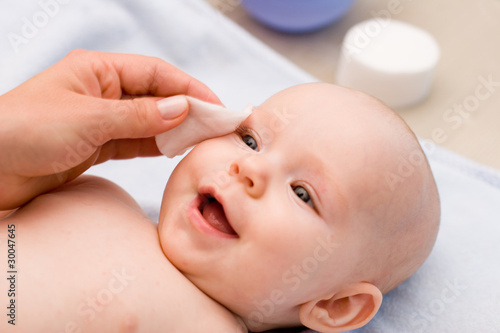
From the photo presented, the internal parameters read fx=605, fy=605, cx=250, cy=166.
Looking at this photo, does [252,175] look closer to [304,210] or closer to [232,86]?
[304,210]

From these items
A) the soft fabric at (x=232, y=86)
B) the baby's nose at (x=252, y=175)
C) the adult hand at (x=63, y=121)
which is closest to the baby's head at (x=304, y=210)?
the baby's nose at (x=252, y=175)

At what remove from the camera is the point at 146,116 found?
105cm

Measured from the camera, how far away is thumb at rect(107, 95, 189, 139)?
1033mm

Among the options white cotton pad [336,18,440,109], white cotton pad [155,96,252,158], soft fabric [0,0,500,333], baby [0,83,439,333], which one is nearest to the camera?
baby [0,83,439,333]

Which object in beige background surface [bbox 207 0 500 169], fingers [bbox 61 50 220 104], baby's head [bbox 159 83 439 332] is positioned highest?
fingers [bbox 61 50 220 104]

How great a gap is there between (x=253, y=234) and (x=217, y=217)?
10 cm

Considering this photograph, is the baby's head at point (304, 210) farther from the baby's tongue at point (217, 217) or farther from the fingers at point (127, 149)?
the fingers at point (127, 149)

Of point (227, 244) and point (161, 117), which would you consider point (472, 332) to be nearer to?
point (227, 244)

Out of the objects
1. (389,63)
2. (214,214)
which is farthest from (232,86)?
(214,214)

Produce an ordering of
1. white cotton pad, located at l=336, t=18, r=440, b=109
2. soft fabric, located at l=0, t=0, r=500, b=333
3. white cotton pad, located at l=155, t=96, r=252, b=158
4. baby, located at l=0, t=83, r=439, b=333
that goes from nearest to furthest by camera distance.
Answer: baby, located at l=0, t=83, r=439, b=333, white cotton pad, located at l=155, t=96, r=252, b=158, soft fabric, located at l=0, t=0, r=500, b=333, white cotton pad, located at l=336, t=18, r=440, b=109

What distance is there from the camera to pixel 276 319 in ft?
3.67

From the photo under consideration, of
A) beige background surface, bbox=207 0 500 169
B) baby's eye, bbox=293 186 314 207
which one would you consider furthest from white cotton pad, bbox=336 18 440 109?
baby's eye, bbox=293 186 314 207

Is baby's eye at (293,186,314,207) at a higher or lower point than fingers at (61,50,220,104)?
lower

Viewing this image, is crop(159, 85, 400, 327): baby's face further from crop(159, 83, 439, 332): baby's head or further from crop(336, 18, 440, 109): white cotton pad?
crop(336, 18, 440, 109): white cotton pad
